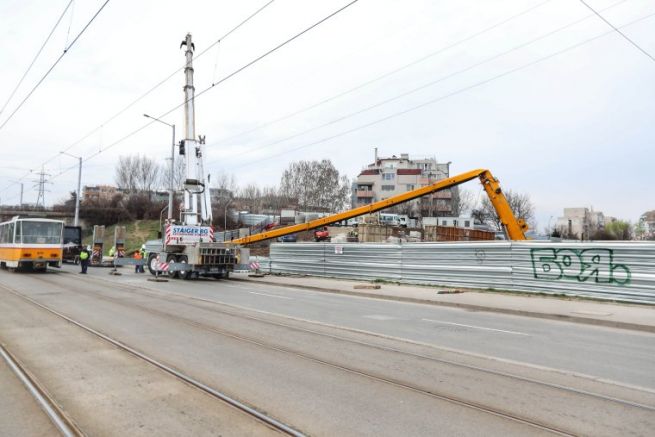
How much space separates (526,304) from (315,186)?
84.7 m

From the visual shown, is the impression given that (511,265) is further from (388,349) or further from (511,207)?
(511,207)

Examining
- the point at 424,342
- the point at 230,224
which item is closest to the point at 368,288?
the point at 424,342

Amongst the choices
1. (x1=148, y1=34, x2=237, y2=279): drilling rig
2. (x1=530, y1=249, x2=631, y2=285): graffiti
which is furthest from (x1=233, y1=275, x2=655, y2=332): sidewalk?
(x1=148, y1=34, x2=237, y2=279): drilling rig

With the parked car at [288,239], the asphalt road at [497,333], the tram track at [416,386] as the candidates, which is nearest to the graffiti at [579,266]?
the asphalt road at [497,333]

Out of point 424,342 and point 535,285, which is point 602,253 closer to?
point 535,285

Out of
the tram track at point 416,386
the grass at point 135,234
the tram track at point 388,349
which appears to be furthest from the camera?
the grass at point 135,234

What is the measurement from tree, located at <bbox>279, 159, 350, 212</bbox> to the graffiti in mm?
81369

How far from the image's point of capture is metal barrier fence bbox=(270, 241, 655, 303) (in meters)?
14.6

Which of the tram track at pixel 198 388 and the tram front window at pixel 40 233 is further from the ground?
the tram front window at pixel 40 233

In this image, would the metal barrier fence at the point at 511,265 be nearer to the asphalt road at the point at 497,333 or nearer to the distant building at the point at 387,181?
the asphalt road at the point at 497,333

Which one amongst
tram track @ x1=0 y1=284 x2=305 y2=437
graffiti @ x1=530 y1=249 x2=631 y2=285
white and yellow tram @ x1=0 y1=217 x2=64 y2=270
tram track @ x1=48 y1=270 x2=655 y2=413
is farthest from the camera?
white and yellow tram @ x1=0 y1=217 x2=64 y2=270

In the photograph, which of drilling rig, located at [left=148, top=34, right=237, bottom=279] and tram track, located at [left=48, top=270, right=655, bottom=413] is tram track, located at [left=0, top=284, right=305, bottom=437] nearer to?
tram track, located at [left=48, top=270, right=655, bottom=413]

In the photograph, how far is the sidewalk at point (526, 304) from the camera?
39.2 ft

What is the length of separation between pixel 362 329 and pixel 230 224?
65.9 m
